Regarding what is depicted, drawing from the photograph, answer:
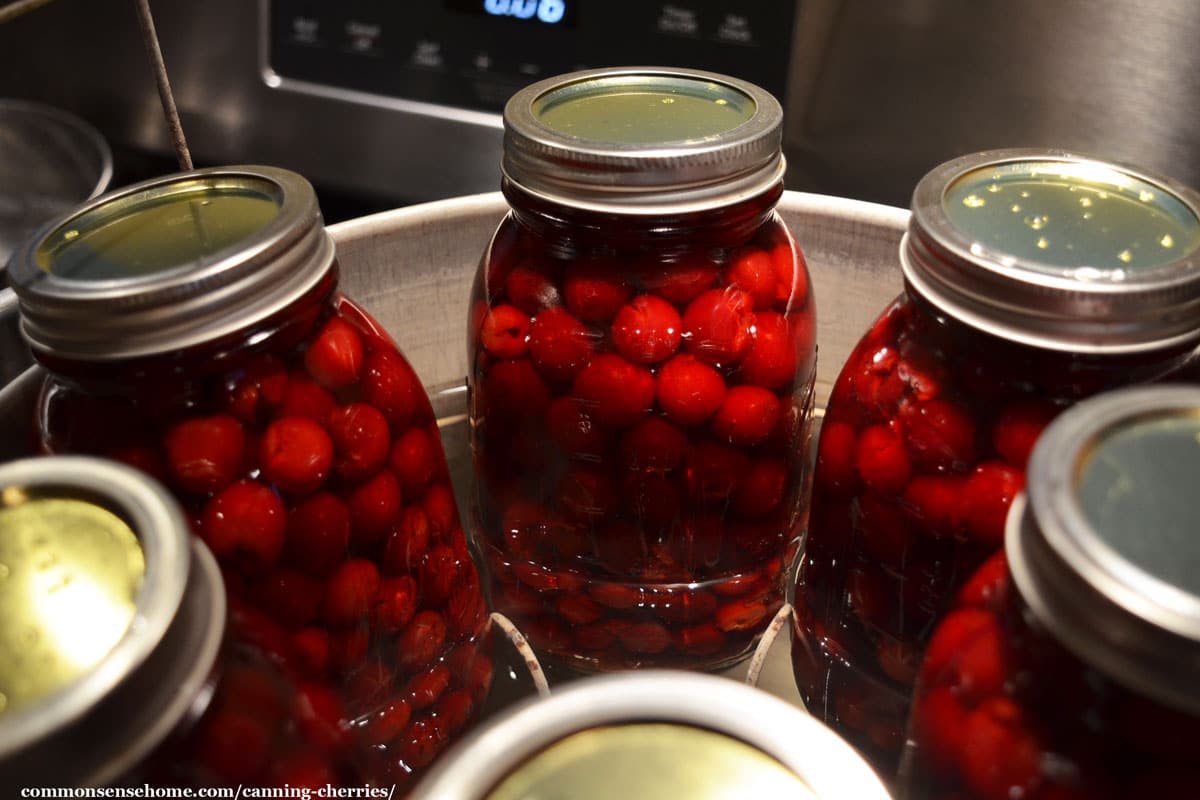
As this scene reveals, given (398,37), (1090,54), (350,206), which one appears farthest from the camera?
(350,206)

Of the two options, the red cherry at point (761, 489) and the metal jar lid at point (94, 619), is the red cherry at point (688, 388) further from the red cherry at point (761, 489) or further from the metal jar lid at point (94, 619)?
the metal jar lid at point (94, 619)

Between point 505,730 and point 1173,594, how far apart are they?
14 cm

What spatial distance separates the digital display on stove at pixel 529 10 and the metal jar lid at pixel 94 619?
1.90 feet

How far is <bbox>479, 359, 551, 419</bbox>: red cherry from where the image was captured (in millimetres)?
411

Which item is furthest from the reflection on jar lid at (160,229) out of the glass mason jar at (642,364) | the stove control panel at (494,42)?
the stove control panel at (494,42)

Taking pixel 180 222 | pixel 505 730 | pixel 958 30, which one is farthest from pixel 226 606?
pixel 958 30

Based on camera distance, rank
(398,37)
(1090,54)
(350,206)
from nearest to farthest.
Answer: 1. (1090,54)
2. (398,37)
3. (350,206)

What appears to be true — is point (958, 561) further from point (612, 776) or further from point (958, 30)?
point (958, 30)

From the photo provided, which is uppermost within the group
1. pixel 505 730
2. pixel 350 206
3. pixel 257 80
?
pixel 505 730

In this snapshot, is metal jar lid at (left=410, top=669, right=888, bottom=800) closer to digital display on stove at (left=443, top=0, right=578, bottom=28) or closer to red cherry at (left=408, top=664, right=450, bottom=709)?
red cherry at (left=408, top=664, right=450, bottom=709)

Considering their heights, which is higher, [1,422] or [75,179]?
[1,422]

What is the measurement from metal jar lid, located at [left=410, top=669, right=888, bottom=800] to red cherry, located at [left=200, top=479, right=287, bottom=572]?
0.13 meters

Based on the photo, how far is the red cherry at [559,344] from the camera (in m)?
0.40

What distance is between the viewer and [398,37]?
778mm
